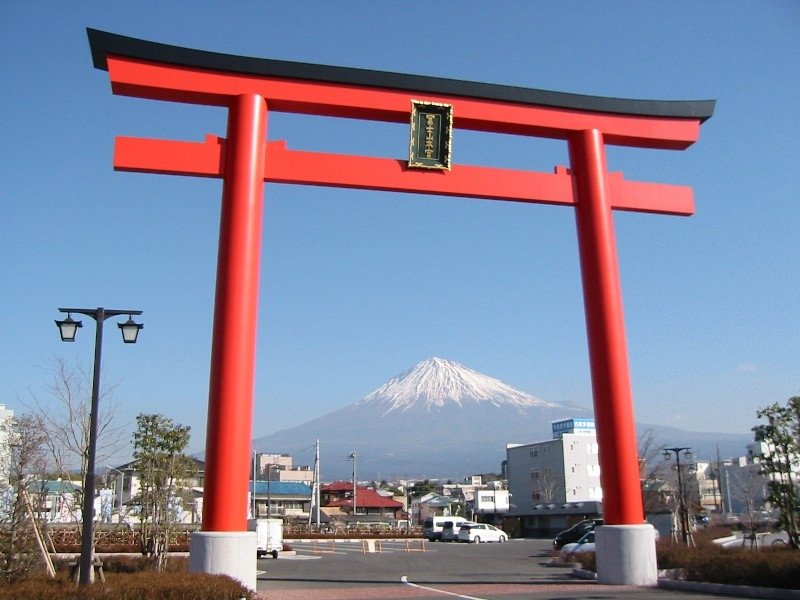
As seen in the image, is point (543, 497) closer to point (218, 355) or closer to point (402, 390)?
point (218, 355)

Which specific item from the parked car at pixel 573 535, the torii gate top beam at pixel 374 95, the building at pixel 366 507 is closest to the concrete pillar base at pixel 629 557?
the torii gate top beam at pixel 374 95

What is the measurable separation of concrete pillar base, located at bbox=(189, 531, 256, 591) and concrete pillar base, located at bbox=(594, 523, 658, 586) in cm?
568

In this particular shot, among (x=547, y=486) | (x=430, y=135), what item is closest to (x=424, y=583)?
(x=430, y=135)

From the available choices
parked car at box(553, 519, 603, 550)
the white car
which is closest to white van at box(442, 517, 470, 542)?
the white car

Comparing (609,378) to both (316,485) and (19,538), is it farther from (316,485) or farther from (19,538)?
(316,485)

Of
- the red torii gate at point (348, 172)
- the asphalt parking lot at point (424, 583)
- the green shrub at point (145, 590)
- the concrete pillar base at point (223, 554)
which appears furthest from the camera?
the red torii gate at point (348, 172)

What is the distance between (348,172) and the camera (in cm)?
1327

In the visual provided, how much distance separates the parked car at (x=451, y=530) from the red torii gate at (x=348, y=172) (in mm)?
27498

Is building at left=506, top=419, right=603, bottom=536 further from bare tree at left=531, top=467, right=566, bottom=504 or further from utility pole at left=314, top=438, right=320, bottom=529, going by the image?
utility pole at left=314, top=438, right=320, bottom=529

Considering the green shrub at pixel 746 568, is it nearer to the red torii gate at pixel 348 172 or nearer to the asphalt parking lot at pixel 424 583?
the asphalt parking lot at pixel 424 583

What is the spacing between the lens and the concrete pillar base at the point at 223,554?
36.1 feet

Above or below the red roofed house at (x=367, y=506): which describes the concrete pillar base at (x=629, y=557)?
below

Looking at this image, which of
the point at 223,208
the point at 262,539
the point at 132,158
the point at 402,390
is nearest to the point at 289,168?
the point at 223,208

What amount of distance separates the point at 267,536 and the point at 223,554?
1546cm
